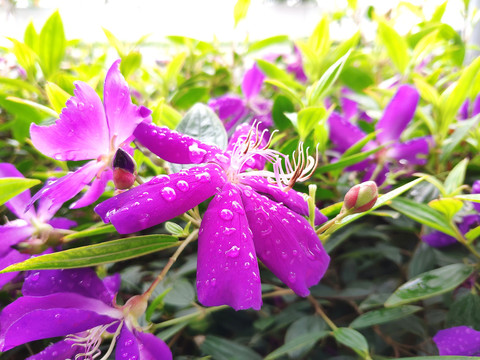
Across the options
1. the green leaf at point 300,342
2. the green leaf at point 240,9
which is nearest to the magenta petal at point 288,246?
the green leaf at point 300,342

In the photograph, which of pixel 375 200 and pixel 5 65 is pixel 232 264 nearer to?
pixel 375 200

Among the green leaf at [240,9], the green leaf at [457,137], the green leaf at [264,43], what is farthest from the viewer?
the green leaf at [264,43]

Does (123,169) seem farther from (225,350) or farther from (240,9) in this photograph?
(240,9)

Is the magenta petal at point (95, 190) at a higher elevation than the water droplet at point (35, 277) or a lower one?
higher

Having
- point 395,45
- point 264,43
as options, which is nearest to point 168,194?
point 395,45

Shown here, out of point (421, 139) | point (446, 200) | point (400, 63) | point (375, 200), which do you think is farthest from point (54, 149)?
point (400, 63)

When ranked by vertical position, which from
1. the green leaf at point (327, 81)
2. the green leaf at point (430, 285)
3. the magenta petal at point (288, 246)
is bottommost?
the green leaf at point (430, 285)

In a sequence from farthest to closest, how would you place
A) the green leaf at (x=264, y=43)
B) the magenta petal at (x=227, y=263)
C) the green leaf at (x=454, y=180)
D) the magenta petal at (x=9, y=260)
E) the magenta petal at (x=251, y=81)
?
the green leaf at (x=264, y=43) → the magenta petal at (x=251, y=81) → the green leaf at (x=454, y=180) → the magenta petal at (x=9, y=260) → the magenta petal at (x=227, y=263)

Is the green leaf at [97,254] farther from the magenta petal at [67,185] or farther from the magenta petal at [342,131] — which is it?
the magenta petal at [342,131]
